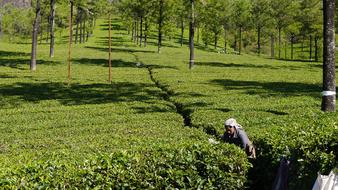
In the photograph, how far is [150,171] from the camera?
36.0 feet

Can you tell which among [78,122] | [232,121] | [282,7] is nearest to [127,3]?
[282,7]

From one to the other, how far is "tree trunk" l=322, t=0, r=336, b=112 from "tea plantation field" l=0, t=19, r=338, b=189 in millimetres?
1476

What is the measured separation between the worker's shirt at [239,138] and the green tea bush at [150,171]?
0.98 metres

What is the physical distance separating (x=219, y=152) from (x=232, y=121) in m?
1.98

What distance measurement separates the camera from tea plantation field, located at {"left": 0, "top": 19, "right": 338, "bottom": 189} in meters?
10.7

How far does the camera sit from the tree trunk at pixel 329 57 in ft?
68.5

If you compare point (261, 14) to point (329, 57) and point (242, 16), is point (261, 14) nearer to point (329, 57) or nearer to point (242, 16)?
point (242, 16)

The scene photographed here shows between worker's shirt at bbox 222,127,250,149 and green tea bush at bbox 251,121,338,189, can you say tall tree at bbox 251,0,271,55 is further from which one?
green tea bush at bbox 251,121,338,189

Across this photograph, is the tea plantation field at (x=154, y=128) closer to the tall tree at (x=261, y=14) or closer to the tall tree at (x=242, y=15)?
the tall tree at (x=261, y=14)

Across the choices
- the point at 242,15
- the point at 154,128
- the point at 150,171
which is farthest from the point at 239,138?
the point at 242,15

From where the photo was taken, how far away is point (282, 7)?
9381 cm

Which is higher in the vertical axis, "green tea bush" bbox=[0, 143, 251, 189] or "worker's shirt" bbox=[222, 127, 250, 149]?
"worker's shirt" bbox=[222, 127, 250, 149]

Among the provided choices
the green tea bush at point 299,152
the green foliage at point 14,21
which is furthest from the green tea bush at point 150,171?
the green foliage at point 14,21

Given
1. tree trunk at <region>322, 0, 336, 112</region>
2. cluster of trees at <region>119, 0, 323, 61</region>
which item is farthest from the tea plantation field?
cluster of trees at <region>119, 0, 323, 61</region>
